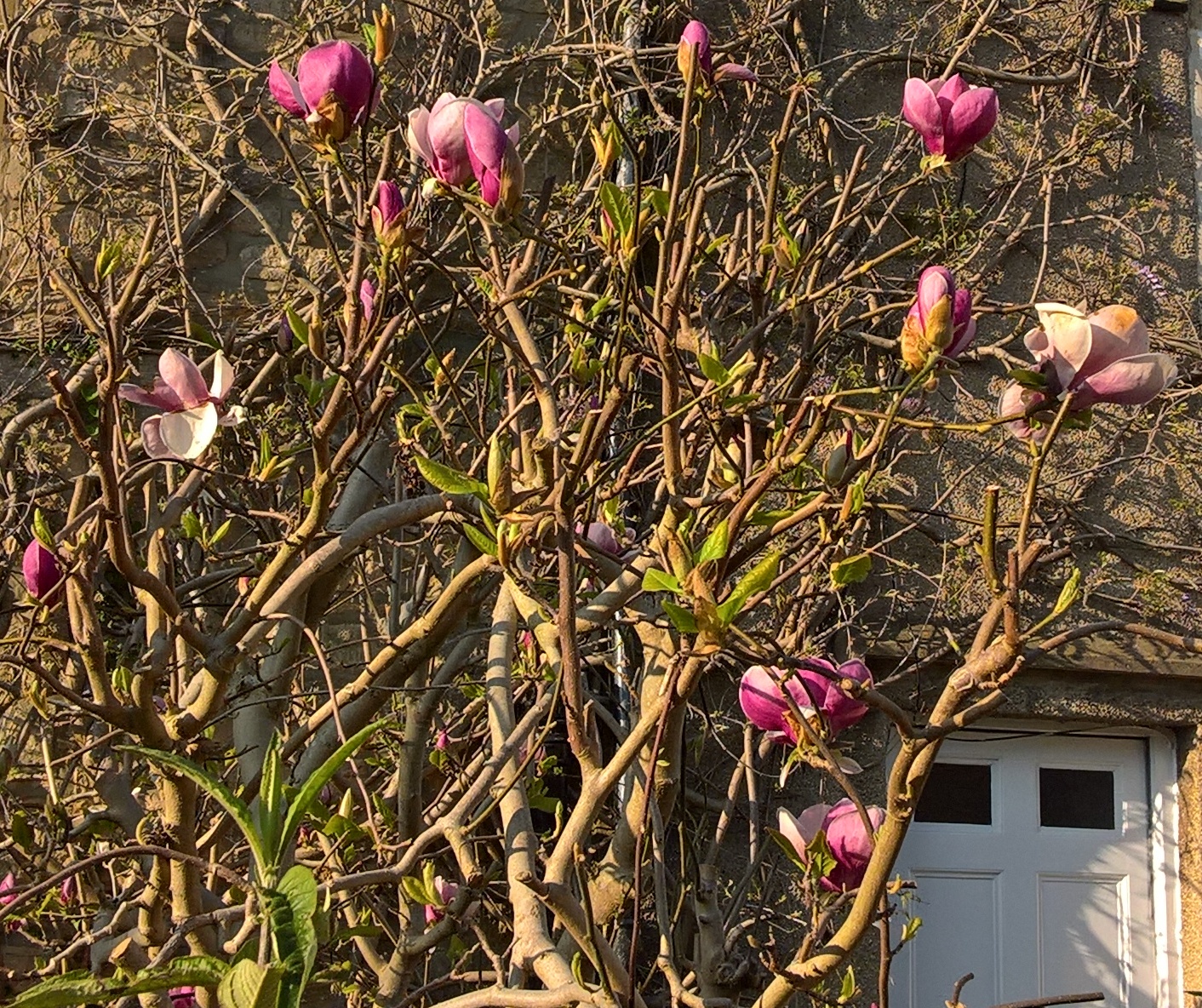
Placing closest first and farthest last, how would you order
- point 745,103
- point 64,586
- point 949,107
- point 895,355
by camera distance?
point 949,107 < point 64,586 < point 895,355 < point 745,103

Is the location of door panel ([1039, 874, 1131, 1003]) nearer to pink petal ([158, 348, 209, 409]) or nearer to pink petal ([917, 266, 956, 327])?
pink petal ([917, 266, 956, 327])

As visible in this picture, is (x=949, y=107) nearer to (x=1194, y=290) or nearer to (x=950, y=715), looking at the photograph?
(x=950, y=715)

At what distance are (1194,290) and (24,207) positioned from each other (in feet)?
11.4

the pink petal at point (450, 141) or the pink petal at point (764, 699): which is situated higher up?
the pink petal at point (450, 141)

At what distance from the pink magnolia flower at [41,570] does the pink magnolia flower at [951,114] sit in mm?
1171

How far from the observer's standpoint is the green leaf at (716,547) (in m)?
1.27

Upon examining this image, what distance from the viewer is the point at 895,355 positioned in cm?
367

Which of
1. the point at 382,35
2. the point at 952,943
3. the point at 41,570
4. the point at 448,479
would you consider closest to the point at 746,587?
the point at 448,479

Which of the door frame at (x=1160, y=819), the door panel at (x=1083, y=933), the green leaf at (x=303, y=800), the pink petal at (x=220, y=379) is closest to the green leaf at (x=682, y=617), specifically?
the green leaf at (x=303, y=800)

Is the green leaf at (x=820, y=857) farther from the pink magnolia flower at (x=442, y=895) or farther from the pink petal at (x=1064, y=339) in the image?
the pink magnolia flower at (x=442, y=895)

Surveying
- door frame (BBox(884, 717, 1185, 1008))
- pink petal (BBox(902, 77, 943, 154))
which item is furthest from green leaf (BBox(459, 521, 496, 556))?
door frame (BBox(884, 717, 1185, 1008))

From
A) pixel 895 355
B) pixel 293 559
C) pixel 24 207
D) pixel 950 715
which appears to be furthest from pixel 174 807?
pixel 24 207

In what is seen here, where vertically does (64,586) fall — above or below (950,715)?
above

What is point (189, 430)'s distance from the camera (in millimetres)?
1543
